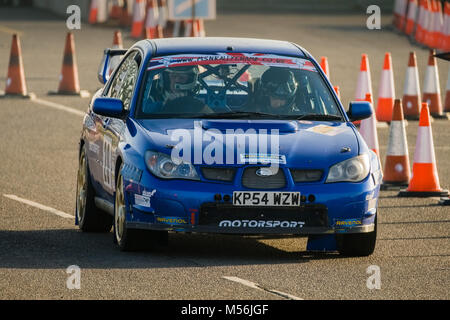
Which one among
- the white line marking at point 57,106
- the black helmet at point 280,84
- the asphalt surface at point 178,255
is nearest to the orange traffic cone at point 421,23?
the white line marking at point 57,106

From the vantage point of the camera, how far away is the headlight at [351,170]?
9.98 m

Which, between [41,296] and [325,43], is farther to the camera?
[325,43]

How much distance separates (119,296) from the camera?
8.66 m

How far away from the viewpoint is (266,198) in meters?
9.84

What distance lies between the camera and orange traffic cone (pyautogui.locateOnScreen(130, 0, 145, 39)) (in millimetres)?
30984

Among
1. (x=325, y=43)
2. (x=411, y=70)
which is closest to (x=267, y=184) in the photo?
(x=411, y=70)

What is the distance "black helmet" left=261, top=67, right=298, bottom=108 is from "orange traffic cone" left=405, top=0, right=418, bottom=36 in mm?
21618

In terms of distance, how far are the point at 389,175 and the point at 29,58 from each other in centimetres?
1350

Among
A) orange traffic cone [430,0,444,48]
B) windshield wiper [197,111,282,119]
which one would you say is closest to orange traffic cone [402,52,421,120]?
windshield wiper [197,111,282,119]

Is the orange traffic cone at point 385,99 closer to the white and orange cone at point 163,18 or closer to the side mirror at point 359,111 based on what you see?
the side mirror at point 359,111

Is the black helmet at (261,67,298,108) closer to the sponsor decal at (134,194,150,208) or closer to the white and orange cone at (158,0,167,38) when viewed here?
the sponsor decal at (134,194,150,208)

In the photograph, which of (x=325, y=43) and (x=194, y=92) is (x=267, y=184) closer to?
(x=194, y=92)

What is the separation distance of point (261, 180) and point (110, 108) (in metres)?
1.44

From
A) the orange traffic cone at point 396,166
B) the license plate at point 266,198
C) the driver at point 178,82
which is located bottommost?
the orange traffic cone at point 396,166
